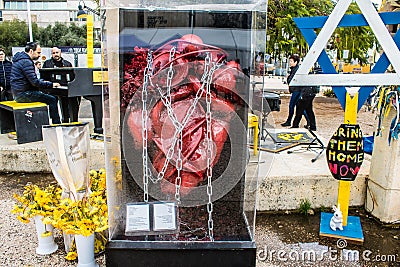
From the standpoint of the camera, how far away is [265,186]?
150 inches

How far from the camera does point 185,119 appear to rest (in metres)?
2.64

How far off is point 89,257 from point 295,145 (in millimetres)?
3137

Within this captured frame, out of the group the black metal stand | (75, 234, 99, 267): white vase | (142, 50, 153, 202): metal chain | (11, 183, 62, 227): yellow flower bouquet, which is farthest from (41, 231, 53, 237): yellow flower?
the black metal stand

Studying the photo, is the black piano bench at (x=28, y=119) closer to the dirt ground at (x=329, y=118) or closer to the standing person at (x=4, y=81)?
the standing person at (x=4, y=81)

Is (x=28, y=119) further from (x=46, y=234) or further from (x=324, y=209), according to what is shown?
(x=324, y=209)

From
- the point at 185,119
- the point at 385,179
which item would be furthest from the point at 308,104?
the point at 185,119

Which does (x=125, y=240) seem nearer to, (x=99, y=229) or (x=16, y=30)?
(x=99, y=229)

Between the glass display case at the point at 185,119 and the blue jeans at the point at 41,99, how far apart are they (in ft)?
11.7

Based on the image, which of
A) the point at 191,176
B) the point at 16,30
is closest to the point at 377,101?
the point at 191,176

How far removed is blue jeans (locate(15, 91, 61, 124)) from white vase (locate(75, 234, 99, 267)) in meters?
3.83

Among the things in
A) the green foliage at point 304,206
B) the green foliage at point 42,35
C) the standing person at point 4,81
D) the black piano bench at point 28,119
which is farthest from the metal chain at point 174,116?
the green foliage at point 42,35

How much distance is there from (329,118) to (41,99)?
260 inches

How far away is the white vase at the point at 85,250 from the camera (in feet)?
8.68

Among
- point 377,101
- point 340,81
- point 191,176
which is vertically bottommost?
point 191,176
